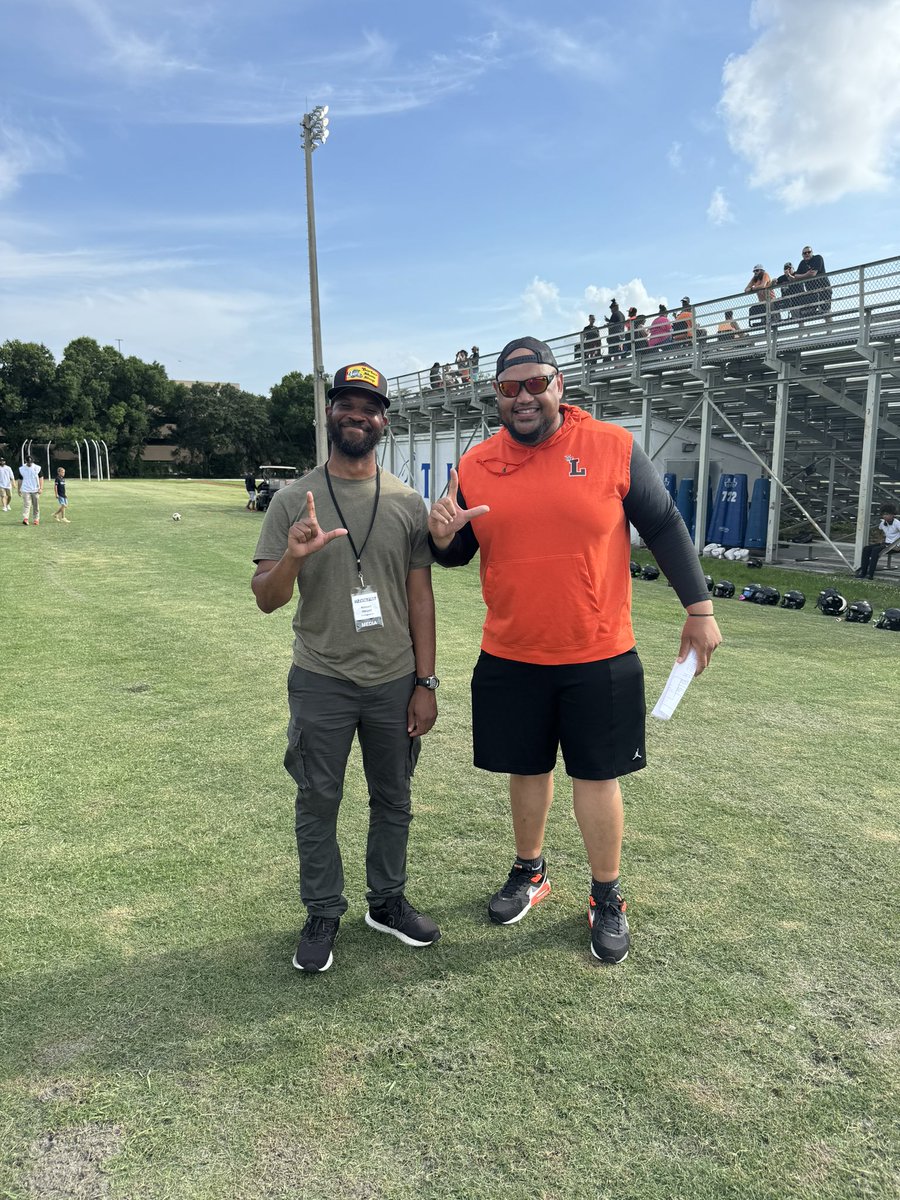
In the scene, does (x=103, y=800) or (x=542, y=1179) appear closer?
(x=542, y=1179)

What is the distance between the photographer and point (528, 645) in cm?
282

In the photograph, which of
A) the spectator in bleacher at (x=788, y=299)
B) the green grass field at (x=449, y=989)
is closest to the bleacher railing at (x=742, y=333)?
the spectator in bleacher at (x=788, y=299)

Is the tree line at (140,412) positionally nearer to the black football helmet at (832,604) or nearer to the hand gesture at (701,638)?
the black football helmet at (832,604)

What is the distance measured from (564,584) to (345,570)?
755 mm

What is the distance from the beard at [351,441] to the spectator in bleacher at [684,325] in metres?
14.0

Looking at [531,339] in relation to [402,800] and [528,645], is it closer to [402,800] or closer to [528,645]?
[528,645]

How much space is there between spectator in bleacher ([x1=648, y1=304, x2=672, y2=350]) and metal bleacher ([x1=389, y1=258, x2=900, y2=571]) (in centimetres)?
18

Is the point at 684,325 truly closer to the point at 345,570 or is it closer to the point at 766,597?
the point at 766,597

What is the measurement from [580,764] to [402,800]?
662mm

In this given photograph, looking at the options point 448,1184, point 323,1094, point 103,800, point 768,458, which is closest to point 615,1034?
point 448,1184

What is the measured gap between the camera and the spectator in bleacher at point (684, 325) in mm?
15544

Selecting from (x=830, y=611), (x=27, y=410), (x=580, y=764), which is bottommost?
(x=830, y=611)

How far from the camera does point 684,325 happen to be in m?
16.3

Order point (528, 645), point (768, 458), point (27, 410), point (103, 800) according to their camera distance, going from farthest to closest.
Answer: point (27, 410)
point (768, 458)
point (103, 800)
point (528, 645)
